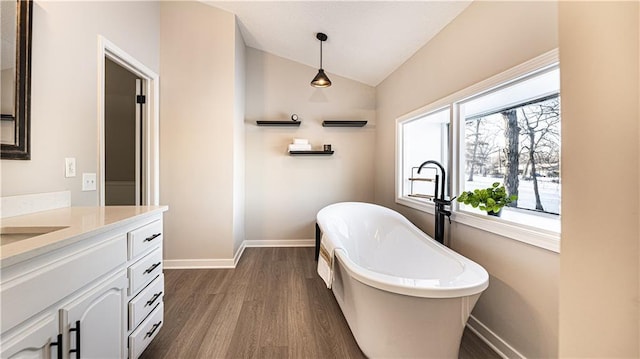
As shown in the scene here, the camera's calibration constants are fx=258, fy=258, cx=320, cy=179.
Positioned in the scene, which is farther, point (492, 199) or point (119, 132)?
point (119, 132)

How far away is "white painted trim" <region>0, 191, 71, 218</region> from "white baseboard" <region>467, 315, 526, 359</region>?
2.78 meters

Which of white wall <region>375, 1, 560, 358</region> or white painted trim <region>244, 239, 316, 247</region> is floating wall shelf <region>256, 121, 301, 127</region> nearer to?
white painted trim <region>244, 239, 316, 247</region>

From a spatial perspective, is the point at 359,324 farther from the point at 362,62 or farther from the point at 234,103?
the point at 362,62

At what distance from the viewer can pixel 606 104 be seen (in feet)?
1.33

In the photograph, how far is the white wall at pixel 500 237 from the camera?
1.34 metres

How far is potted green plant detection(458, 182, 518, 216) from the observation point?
1.66m

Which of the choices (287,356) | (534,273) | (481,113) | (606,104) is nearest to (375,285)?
(287,356)

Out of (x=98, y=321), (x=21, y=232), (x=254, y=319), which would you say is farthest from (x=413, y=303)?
(x=21, y=232)

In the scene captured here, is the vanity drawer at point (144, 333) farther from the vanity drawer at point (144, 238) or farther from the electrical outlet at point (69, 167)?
the electrical outlet at point (69, 167)

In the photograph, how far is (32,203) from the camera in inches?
54.8

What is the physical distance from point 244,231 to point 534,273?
330 cm

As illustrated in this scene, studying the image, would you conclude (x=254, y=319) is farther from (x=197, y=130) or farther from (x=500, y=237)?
(x=197, y=130)

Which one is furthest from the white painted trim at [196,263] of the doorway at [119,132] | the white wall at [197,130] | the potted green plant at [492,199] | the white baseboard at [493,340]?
the potted green plant at [492,199]

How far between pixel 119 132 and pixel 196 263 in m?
1.95
